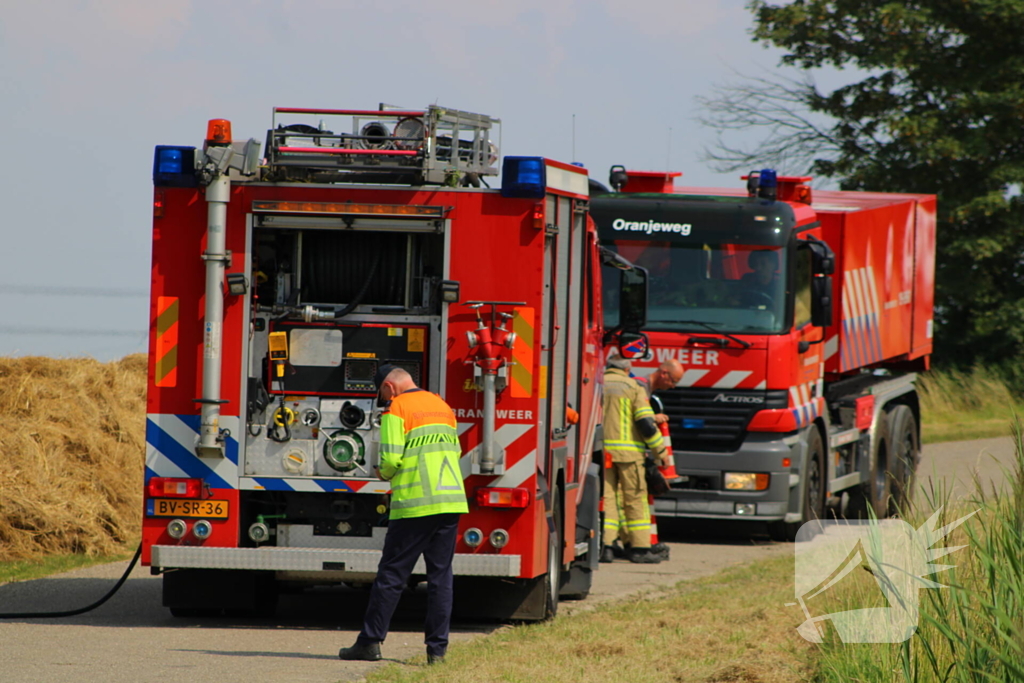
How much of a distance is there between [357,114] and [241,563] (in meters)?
2.77

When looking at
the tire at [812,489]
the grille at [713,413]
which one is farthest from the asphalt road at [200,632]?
the tire at [812,489]

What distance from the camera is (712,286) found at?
13992mm

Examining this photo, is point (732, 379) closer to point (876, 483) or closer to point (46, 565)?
point (876, 483)

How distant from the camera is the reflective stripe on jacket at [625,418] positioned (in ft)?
41.4

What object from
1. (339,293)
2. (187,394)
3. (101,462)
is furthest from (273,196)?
(101,462)

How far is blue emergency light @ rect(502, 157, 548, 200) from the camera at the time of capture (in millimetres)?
8898

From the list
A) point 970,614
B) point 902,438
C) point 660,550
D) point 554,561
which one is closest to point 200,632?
point 554,561

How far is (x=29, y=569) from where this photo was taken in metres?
11.7

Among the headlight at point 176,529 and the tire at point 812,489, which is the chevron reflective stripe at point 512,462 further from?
the tire at point 812,489

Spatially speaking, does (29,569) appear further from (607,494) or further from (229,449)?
(607,494)

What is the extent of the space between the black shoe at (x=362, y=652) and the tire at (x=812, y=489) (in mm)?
7135

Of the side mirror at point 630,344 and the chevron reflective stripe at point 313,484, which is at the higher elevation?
the side mirror at point 630,344

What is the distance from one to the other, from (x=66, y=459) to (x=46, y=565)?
1.53 metres

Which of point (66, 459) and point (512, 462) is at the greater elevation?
point (512, 462)
